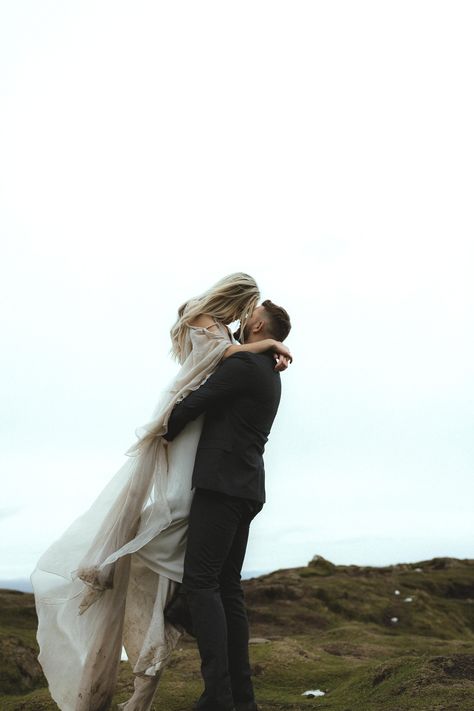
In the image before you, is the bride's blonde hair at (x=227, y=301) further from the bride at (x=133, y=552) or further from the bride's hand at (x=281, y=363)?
the bride's hand at (x=281, y=363)

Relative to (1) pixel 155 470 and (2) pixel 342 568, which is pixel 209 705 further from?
(2) pixel 342 568

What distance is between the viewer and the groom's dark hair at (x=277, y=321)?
722 centimetres

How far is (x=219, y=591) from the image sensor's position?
22.3 ft

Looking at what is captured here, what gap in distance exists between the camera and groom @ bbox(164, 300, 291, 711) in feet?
21.2

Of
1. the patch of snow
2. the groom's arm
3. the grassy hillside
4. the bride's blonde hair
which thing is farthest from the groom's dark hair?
the patch of snow

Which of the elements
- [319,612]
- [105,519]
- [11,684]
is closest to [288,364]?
[105,519]

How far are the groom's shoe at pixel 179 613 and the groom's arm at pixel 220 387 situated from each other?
58.6 inches

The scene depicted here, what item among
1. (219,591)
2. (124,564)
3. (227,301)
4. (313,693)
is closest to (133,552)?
(124,564)

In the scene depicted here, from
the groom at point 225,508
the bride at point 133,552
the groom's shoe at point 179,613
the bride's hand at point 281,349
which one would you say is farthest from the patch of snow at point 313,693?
the bride's hand at point 281,349

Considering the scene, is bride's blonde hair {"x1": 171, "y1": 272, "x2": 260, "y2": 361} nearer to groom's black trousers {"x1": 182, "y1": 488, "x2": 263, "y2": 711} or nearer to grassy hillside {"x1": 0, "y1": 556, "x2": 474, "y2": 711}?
groom's black trousers {"x1": 182, "y1": 488, "x2": 263, "y2": 711}

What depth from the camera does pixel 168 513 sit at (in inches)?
272

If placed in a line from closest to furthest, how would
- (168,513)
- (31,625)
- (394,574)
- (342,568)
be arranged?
(168,513) → (31,625) → (394,574) → (342,568)

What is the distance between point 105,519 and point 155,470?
24.1 inches

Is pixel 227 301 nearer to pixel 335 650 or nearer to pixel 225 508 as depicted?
pixel 225 508
